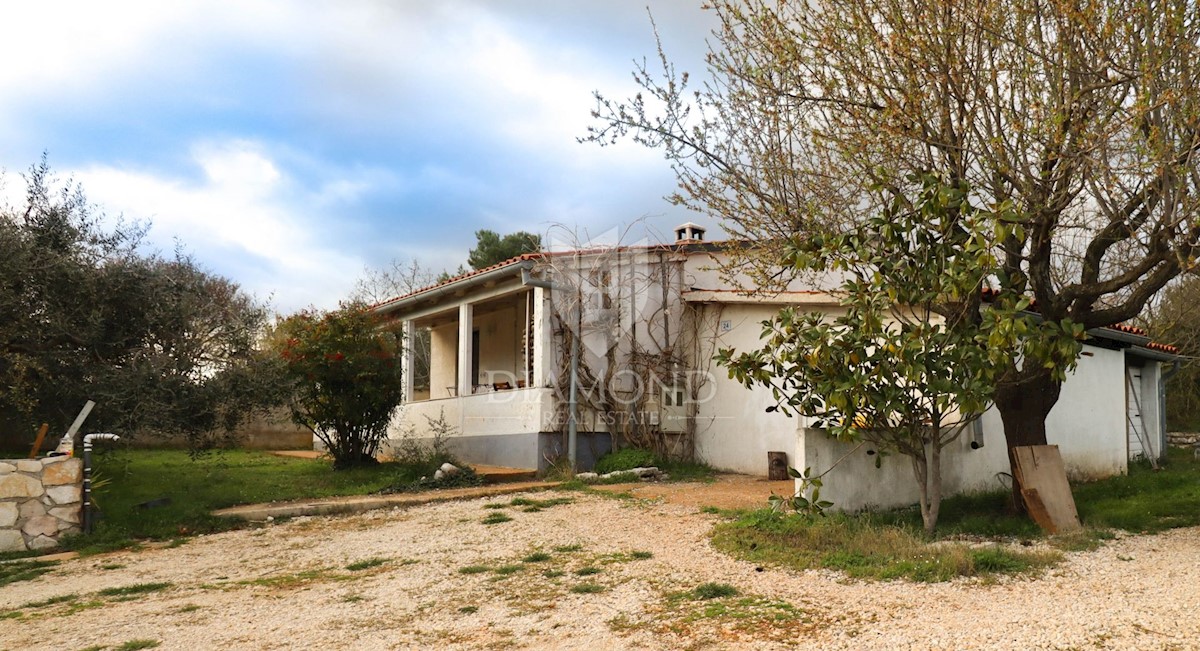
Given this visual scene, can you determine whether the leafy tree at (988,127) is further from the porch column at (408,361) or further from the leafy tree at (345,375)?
the porch column at (408,361)

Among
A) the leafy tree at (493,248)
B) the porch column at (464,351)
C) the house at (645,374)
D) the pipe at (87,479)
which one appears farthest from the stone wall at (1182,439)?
the pipe at (87,479)

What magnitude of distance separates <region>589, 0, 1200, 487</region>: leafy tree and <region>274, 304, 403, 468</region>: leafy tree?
20.3 ft

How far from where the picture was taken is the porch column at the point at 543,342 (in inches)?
550

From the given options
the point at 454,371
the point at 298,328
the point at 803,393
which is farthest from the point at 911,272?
the point at 454,371

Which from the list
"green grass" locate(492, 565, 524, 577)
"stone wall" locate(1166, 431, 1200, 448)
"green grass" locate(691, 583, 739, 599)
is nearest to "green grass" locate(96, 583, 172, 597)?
"green grass" locate(492, 565, 524, 577)

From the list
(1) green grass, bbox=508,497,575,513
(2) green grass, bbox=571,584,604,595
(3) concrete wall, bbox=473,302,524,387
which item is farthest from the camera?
(3) concrete wall, bbox=473,302,524,387

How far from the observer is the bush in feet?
44.9

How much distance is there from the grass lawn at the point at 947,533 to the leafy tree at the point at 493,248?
22541mm

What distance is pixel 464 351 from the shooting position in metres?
15.6

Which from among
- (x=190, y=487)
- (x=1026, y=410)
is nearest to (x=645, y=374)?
(x=1026, y=410)

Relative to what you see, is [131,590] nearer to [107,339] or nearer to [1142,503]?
[107,339]

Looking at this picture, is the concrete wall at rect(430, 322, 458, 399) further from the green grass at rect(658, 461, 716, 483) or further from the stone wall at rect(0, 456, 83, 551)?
the stone wall at rect(0, 456, 83, 551)

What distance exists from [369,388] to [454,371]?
6031mm

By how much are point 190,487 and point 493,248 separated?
69.2 feet
